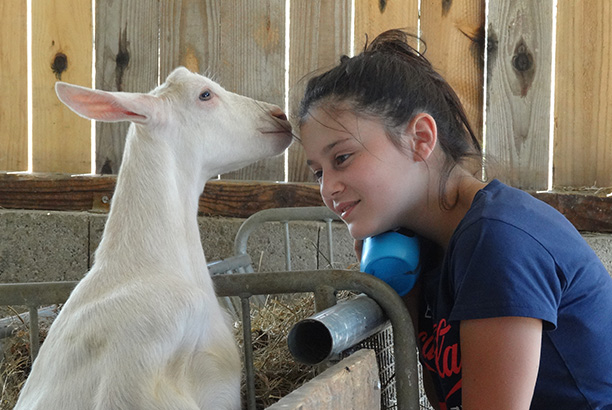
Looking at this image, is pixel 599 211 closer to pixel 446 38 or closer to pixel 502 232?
pixel 446 38

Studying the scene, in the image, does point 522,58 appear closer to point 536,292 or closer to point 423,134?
point 423,134

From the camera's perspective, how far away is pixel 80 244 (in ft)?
11.7

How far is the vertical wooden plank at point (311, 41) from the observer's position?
3.31 m

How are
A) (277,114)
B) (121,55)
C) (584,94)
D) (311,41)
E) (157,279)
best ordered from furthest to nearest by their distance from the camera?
(121,55), (311,41), (584,94), (277,114), (157,279)

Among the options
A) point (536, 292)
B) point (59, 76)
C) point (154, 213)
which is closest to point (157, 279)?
point (154, 213)

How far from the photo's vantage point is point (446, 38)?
319 cm

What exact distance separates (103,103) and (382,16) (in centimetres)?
178

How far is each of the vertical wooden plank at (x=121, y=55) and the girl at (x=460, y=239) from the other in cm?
185

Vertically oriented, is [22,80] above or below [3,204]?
above

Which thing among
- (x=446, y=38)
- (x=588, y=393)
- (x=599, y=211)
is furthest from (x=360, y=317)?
(x=446, y=38)

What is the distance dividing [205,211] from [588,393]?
86.6 inches

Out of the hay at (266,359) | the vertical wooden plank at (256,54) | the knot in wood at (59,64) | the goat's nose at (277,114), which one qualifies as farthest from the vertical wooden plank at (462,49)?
the knot in wood at (59,64)

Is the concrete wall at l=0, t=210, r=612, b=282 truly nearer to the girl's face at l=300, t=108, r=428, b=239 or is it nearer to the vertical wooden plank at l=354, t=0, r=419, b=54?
the vertical wooden plank at l=354, t=0, r=419, b=54

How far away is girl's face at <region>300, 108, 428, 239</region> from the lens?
1.68m
